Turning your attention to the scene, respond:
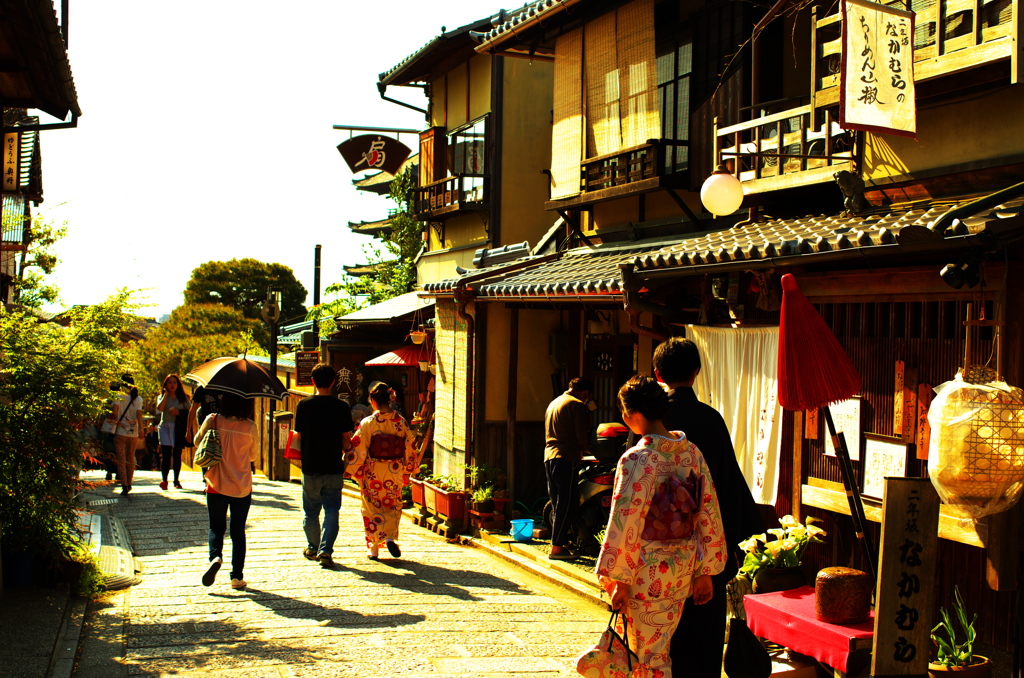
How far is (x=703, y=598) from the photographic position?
17.0ft

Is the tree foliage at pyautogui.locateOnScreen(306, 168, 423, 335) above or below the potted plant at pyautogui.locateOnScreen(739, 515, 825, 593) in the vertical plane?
above

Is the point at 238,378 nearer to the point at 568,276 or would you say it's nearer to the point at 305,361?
the point at 568,276

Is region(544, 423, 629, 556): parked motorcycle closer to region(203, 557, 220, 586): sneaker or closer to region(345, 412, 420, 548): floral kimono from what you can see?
region(345, 412, 420, 548): floral kimono

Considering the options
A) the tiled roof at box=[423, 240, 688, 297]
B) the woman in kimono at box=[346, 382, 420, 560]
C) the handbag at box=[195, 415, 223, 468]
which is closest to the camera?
the handbag at box=[195, 415, 223, 468]

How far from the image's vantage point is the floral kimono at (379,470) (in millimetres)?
10742

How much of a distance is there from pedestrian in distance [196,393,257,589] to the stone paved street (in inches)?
11.3

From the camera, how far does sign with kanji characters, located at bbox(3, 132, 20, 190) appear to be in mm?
17531

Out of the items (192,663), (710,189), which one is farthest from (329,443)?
(710,189)

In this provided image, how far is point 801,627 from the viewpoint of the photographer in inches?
255

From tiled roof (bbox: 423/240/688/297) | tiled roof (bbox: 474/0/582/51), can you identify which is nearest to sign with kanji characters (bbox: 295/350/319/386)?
tiled roof (bbox: 423/240/688/297)

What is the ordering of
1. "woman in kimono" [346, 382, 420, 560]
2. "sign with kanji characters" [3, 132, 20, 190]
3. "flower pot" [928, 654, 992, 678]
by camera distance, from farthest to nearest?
1. "sign with kanji characters" [3, 132, 20, 190]
2. "woman in kimono" [346, 382, 420, 560]
3. "flower pot" [928, 654, 992, 678]

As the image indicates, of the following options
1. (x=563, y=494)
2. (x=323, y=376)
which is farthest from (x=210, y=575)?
(x=563, y=494)

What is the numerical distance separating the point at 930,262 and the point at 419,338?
1201 cm

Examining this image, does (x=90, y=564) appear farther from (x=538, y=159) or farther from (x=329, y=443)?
(x=538, y=159)
